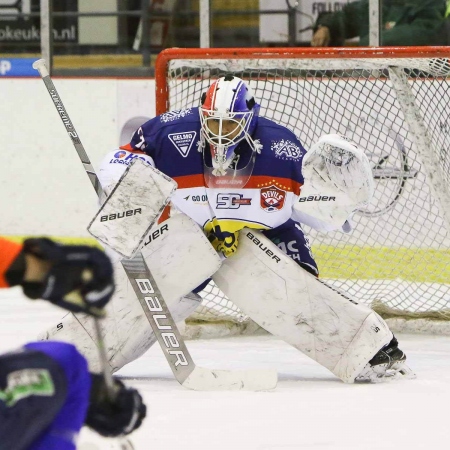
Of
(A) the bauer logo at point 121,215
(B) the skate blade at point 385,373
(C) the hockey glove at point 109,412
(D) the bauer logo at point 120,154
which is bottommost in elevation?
(B) the skate blade at point 385,373

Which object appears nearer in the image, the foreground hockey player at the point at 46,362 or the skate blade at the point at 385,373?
→ the foreground hockey player at the point at 46,362

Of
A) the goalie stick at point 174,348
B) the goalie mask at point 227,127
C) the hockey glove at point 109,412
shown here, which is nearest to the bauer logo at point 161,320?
the goalie stick at point 174,348

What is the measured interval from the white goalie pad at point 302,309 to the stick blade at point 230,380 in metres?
0.20

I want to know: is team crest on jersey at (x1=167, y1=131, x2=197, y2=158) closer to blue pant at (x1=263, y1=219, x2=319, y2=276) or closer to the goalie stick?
the goalie stick

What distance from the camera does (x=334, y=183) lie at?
3.36 meters

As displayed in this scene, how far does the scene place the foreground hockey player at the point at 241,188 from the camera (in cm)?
333

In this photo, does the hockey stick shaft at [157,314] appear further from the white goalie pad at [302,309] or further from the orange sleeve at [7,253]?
the orange sleeve at [7,253]

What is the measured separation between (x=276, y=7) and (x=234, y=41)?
0.28m

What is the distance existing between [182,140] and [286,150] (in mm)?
305

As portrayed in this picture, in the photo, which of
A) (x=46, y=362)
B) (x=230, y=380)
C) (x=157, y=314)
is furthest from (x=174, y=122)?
(x=46, y=362)

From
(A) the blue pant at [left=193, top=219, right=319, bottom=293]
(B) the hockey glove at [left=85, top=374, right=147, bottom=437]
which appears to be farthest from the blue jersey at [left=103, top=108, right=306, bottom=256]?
(B) the hockey glove at [left=85, top=374, right=147, bottom=437]

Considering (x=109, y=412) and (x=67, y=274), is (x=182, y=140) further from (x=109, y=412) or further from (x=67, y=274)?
(x=67, y=274)

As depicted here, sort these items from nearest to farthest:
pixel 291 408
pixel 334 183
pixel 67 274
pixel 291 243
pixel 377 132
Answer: pixel 67 274 → pixel 291 408 → pixel 334 183 → pixel 291 243 → pixel 377 132

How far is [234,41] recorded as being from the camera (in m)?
6.15
